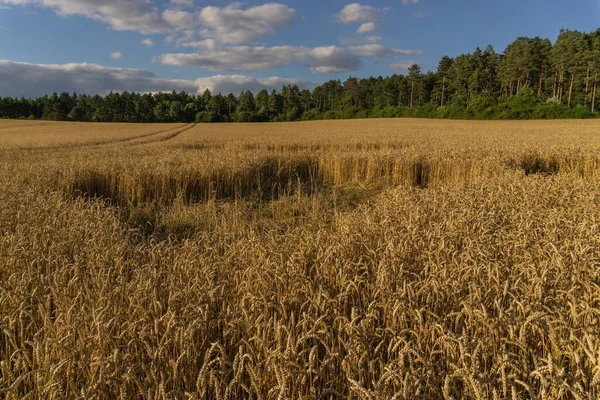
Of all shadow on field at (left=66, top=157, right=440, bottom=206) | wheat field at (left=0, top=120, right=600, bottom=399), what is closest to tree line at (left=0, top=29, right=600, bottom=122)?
shadow on field at (left=66, top=157, right=440, bottom=206)

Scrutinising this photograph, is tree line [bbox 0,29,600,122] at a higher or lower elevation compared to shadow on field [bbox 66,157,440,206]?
higher

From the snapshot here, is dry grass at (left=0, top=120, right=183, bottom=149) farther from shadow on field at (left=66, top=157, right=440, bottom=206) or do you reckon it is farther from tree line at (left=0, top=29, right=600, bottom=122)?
tree line at (left=0, top=29, right=600, bottom=122)

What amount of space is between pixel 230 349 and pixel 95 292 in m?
1.26

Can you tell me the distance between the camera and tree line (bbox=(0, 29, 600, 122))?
2412 inches

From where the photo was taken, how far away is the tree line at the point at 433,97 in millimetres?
61256

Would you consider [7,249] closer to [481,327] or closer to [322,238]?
[322,238]

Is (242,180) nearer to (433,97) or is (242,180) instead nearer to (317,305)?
(317,305)

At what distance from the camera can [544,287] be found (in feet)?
8.69

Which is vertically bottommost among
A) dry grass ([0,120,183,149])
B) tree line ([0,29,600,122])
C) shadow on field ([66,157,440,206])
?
shadow on field ([66,157,440,206])

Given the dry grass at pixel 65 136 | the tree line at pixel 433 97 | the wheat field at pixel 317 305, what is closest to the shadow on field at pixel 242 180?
the wheat field at pixel 317 305

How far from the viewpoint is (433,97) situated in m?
89.4

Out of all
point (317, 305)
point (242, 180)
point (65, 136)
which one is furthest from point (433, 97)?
point (317, 305)

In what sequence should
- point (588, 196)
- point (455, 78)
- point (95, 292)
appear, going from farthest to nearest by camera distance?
1. point (455, 78)
2. point (588, 196)
3. point (95, 292)

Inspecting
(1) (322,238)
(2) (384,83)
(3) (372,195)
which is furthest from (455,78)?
(1) (322,238)
